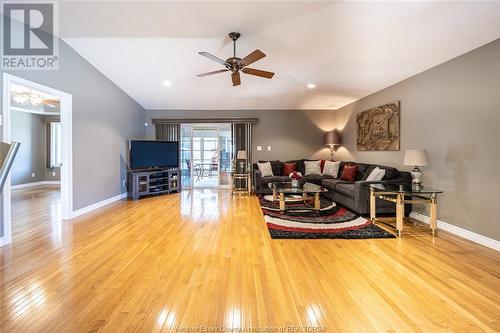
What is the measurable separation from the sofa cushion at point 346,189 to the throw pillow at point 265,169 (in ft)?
6.64

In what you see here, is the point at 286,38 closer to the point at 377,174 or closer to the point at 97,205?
the point at 377,174

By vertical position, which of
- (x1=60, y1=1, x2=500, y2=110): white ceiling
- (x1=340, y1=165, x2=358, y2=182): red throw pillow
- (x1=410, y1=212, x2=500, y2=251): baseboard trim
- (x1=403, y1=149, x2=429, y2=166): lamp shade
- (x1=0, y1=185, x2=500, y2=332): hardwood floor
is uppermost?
(x1=60, y1=1, x2=500, y2=110): white ceiling

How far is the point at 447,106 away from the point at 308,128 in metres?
3.95

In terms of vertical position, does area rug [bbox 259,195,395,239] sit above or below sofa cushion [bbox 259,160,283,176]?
below

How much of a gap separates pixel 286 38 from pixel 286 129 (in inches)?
146

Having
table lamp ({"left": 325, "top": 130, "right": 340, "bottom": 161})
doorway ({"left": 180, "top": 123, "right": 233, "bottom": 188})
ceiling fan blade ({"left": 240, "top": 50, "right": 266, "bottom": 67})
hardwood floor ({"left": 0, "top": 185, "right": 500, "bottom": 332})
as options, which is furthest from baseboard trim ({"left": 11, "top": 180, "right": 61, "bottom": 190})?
table lamp ({"left": 325, "top": 130, "right": 340, "bottom": 161})

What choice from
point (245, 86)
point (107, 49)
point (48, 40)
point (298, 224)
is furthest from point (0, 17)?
point (298, 224)

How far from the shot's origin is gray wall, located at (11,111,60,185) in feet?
24.2

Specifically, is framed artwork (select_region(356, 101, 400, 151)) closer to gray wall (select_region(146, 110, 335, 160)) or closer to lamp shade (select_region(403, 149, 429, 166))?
lamp shade (select_region(403, 149, 429, 166))

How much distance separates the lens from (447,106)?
354 centimetres

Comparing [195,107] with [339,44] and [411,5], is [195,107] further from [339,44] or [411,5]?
[411,5]

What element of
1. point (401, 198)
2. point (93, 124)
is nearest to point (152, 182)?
point (93, 124)
